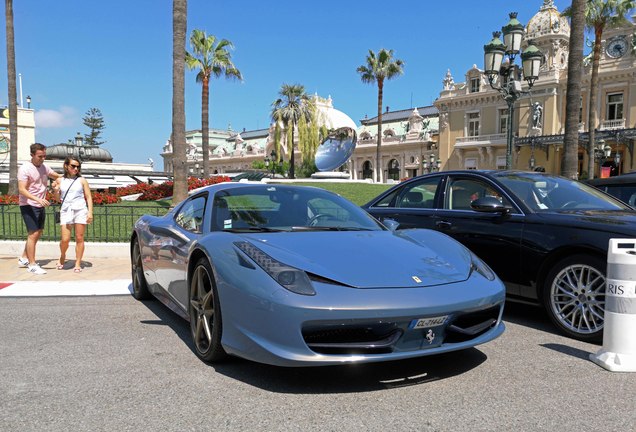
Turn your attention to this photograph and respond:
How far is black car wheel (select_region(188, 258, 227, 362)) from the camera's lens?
10.4ft

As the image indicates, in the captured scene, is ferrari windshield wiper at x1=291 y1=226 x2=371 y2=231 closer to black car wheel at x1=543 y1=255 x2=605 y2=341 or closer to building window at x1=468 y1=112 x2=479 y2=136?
black car wheel at x1=543 y1=255 x2=605 y2=341

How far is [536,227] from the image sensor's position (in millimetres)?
4352

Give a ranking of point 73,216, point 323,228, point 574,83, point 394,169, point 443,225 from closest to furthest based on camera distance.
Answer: point 323,228, point 443,225, point 73,216, point 574,83, point 394,169

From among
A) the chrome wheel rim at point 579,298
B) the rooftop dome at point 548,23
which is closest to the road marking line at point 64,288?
the chrome wheel rim at point 579,298

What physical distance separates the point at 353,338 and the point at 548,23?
53.0m

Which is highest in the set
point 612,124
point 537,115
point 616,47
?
point 616,47

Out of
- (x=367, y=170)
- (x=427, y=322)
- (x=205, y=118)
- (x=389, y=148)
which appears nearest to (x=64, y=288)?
(x=427, y=322)

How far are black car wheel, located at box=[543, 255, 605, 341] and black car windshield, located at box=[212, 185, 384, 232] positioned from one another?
153 cm

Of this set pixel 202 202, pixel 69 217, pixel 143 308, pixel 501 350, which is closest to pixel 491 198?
pixel 501 350

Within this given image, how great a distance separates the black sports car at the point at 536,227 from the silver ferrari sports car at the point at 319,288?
0.91 m

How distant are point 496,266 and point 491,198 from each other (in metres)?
0.64

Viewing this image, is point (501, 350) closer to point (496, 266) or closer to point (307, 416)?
point (496, 266)

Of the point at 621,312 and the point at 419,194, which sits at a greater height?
the point at 419,194

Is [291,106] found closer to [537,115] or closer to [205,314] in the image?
[537,115]
